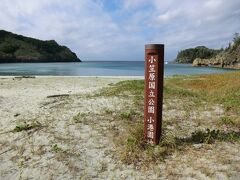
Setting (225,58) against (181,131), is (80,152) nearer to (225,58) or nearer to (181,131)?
(181,131)

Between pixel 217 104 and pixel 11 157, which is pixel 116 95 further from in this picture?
pixel 11 157

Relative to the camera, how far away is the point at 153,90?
5.18 metres

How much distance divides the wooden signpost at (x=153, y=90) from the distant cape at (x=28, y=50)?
402 feet

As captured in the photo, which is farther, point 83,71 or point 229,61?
point 229,61

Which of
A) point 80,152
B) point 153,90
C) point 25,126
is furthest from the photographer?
point 25,126

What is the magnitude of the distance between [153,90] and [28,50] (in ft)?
480

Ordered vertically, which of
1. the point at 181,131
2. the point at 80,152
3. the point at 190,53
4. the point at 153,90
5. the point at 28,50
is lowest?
the point at 80,152

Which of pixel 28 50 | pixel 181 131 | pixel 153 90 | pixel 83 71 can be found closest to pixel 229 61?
pixel 83 71

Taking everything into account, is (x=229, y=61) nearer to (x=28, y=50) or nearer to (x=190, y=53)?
(x=190, y=53)

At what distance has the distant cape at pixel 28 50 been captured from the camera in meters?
128

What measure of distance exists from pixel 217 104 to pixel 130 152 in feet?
17.0

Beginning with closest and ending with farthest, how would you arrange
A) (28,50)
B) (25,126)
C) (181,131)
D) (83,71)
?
1. (181,131)
2. (25,126)
3. (83,71)
4. (28,50)

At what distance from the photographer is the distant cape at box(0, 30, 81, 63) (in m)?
128

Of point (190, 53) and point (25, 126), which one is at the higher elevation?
point (190, 53)
